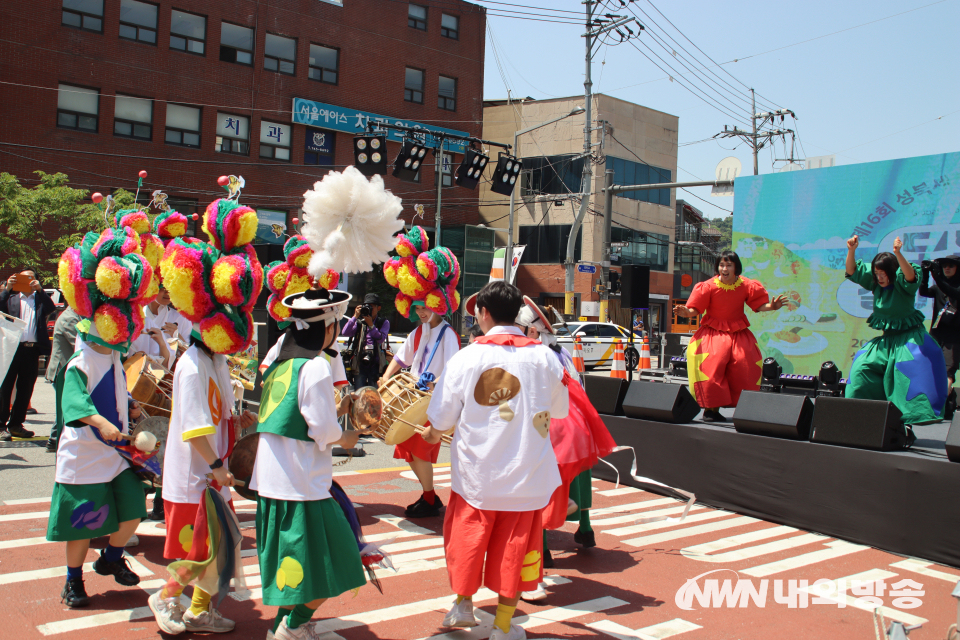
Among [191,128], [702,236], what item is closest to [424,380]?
[191,128]

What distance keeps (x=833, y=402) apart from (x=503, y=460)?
3400 millimetres

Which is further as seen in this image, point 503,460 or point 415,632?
point 415,632

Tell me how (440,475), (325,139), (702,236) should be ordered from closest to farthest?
(440,475)
(325,139)
(702,236)

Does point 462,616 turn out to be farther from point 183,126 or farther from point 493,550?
point 183,126

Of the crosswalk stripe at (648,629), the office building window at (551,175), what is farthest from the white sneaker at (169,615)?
the office building window at (551,175)

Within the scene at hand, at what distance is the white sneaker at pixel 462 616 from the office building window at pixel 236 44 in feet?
92.8

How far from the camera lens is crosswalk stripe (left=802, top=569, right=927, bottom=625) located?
13.6ft

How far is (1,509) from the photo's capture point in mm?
5844

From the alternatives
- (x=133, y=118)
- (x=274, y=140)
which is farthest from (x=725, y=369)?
(x=274, y=140)

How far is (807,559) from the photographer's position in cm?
518

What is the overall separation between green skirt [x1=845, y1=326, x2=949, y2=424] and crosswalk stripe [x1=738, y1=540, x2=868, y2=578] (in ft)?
4.23

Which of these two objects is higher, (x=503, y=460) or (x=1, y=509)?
(x=503, y=460)

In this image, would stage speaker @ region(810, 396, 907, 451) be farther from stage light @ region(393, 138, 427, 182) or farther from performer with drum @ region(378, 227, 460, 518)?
stage light @ region(393, 138, 427, 182)

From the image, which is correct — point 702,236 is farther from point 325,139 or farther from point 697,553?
point 697,553
